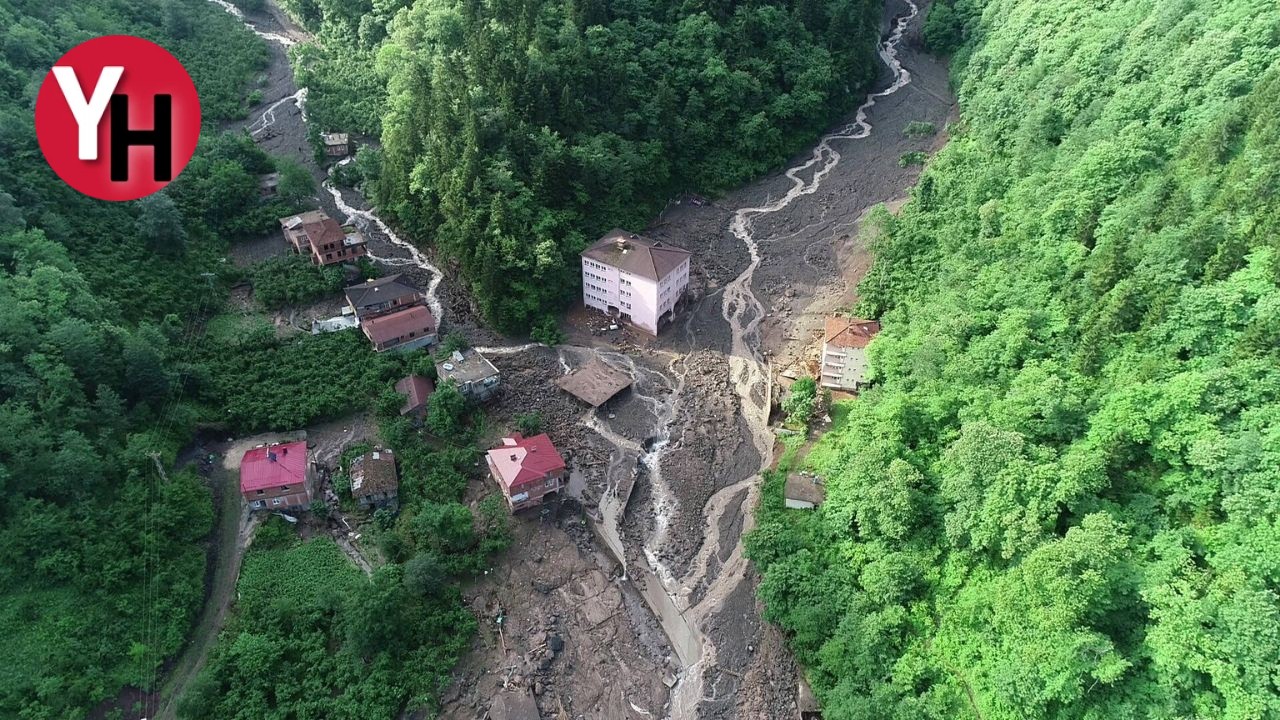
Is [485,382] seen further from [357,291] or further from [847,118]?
[847,118]

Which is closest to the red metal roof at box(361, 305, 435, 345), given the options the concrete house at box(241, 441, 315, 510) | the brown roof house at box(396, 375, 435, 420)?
the brown roof house at box(396, 375, 435, 420)

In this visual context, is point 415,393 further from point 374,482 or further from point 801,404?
point 801,404

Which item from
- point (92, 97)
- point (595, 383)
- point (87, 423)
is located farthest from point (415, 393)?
point (92, 97)

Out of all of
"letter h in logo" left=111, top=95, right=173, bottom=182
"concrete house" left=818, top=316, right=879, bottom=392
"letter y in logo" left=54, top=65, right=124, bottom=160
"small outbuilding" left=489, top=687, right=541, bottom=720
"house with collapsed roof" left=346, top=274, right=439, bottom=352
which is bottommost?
"small outbuilding" left=489, top=687, right=541, bottom=720

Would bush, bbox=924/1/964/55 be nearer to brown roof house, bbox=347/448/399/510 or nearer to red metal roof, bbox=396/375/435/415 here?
red metal roof, bbox=396/375/435/415

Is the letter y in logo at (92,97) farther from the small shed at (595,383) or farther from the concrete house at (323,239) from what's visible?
the small shed at (595,383)

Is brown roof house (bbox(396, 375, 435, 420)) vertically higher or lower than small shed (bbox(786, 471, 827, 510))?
lower

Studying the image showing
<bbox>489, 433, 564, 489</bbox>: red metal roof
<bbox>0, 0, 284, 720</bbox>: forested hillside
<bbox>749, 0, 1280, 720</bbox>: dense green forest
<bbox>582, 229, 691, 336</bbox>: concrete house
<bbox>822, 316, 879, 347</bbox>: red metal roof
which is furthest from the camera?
<bbox>582, 229, 691, 336</bbox>: concrete house
